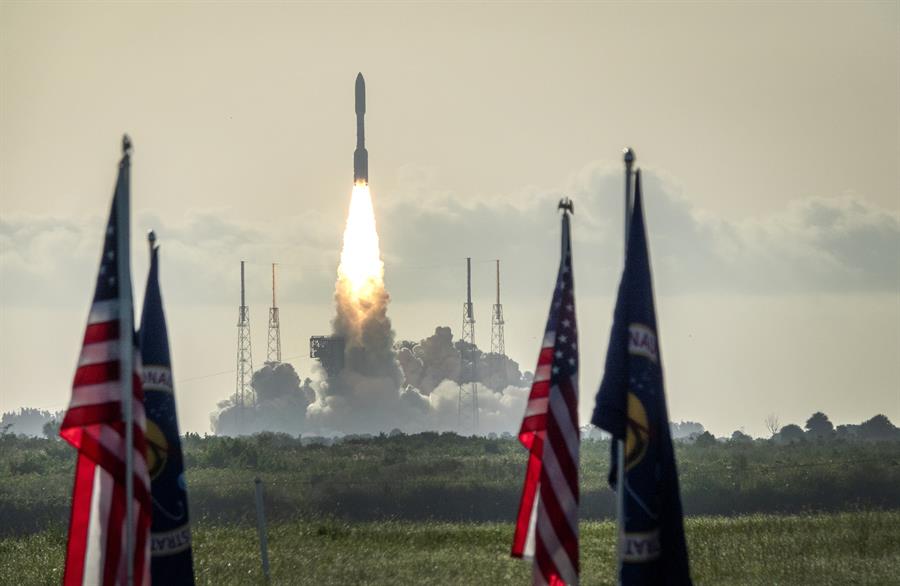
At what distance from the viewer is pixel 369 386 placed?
169 metres

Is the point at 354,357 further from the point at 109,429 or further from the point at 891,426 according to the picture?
the point at 109,429

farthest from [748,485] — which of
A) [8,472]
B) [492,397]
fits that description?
[492,397]

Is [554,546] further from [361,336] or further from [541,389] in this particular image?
[361,336]

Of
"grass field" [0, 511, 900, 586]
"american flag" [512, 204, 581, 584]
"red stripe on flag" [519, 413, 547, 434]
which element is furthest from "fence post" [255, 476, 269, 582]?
"american flag" [512, 204, 581, 584]

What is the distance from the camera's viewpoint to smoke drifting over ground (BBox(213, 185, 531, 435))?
151 meters

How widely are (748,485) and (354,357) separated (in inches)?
3651

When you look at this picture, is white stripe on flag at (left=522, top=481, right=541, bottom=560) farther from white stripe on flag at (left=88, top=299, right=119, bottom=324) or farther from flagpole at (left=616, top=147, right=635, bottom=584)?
white stripe on flag at (left=88, top=299, right=119, bottom=324)

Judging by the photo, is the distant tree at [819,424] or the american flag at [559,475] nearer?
the american flag at [559,475]

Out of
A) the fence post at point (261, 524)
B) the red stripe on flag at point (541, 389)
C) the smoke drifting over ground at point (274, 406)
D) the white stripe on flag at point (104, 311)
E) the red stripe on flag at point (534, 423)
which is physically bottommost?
the fence post at point (261, 524)

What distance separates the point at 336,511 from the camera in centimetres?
6281

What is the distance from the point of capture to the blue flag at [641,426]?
23.3 metres

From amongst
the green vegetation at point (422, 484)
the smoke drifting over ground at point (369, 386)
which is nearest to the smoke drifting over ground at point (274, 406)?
the smoke drifting over ground at point (369, 386)

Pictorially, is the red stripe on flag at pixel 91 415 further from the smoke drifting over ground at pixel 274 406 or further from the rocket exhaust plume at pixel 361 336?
the smoke drifting over ground at pixel 274 406

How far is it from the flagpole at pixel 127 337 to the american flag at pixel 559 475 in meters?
5.83
